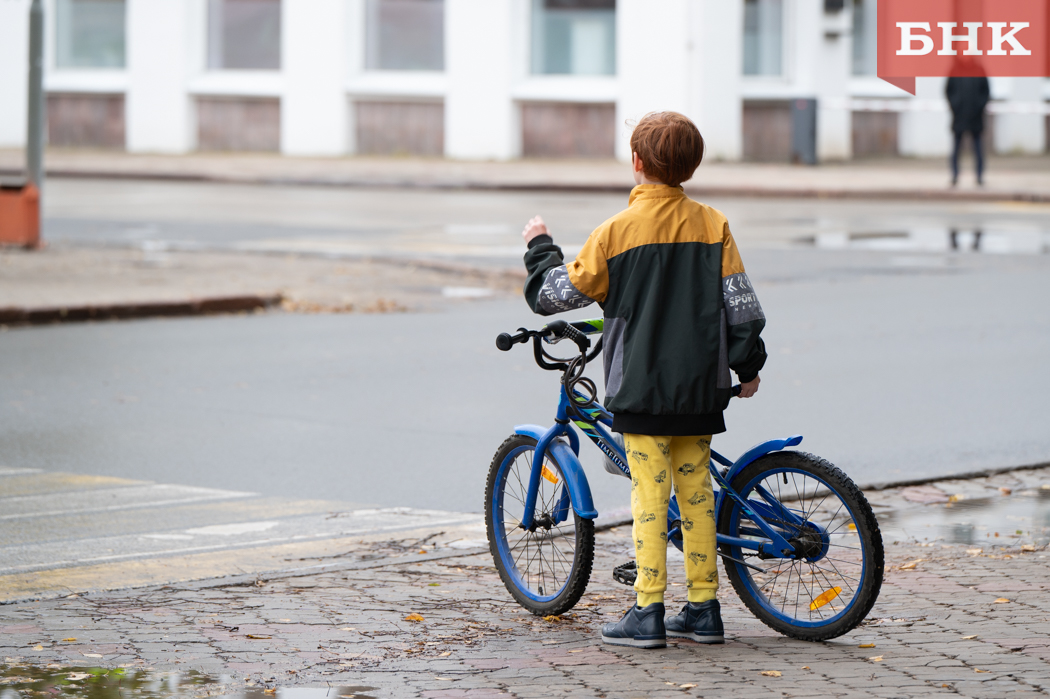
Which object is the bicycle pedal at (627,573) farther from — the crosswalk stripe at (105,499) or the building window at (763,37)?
the building window at (763,37)

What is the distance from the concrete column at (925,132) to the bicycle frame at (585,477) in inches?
1259

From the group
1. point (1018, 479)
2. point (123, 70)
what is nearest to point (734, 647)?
point (1018, 479)

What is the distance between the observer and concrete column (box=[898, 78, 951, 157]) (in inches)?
1404

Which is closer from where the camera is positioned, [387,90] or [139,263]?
[139,263]

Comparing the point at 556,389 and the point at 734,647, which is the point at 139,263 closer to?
the point at 556,389

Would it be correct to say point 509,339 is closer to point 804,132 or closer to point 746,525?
point 746,525

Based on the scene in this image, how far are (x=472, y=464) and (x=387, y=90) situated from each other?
28066 millimetres

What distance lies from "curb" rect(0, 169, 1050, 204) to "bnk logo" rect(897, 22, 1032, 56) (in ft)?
16.2

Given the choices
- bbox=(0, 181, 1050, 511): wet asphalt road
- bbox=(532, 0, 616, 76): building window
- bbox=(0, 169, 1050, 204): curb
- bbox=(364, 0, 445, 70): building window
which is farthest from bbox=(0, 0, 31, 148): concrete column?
bbox=(0, 181, 1050, 511): wet asphalt road

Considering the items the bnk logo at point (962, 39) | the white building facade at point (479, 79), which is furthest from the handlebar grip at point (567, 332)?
the white building facade at point (479, 79)

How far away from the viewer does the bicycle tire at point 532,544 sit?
5.18m

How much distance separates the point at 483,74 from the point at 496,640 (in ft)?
98.2

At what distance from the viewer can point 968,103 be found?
27.0 metres

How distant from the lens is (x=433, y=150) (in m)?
35.0
